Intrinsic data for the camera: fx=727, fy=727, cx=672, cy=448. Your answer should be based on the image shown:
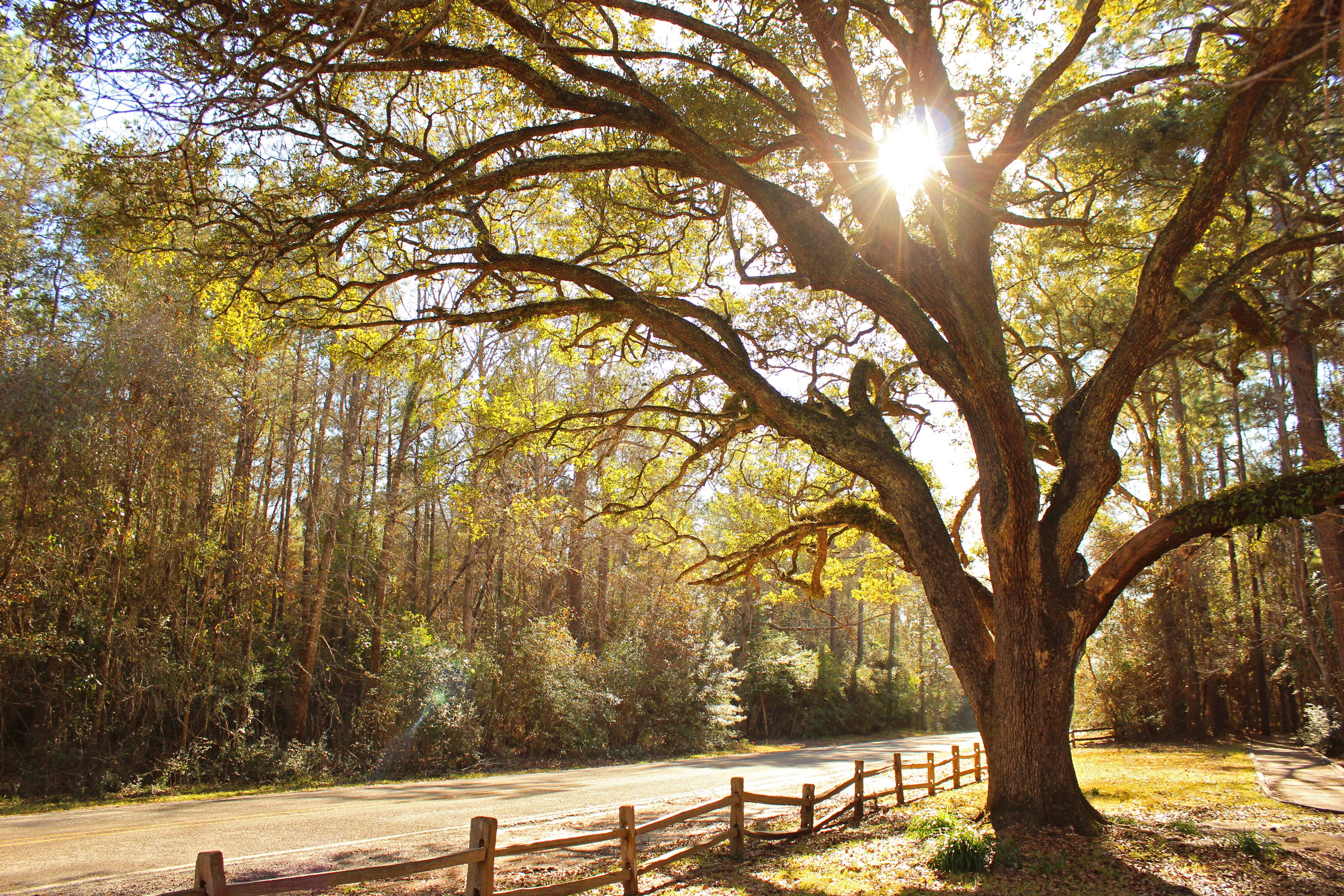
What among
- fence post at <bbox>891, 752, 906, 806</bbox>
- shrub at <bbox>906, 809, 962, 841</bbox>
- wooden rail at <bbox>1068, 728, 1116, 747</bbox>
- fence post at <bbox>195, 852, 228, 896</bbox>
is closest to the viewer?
fence post at <bbox>195, 852, 228, 896</bbox>

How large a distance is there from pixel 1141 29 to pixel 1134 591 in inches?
727

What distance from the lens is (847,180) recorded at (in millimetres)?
9047

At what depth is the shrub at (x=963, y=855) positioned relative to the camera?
6672mm

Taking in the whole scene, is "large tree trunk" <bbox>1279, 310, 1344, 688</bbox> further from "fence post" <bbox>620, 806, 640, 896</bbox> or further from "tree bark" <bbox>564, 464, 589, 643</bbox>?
"tree bark" <bbox>564, 464, 589, 643</bbox>

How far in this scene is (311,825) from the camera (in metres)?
9.05

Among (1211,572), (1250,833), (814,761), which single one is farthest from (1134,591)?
(1250,833)

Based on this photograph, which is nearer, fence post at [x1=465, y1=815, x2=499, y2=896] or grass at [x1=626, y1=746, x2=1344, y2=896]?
fence post at [x1=465, y1=815, x2=499, y2=896]

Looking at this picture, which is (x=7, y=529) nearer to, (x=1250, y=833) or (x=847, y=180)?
(x=847, y=180)

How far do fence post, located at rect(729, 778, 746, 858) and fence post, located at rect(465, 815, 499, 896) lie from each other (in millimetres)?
3320

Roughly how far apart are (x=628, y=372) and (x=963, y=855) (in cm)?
1637

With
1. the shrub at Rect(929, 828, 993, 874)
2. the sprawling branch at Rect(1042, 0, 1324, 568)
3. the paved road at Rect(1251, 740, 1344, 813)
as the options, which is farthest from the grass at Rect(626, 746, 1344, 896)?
the sprawling branch at Rect(1042, 0, 1324, 568)

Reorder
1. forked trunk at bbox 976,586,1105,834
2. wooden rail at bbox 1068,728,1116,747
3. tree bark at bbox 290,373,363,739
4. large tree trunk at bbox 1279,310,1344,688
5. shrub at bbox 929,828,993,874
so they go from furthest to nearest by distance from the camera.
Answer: wooden rail at bbox 1068,728,1116,747 < tree bark at bbox 290,373,363,739 < large tree trunk at bbox 1279,310,1344,688 < forked trunk at bbox 976,586,1105,834 < shrub at bbox 929,828,993,874

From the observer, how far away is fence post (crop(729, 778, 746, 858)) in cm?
787

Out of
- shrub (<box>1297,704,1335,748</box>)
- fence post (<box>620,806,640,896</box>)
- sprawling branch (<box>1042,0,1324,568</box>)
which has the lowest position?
shrub (<box>1297,704,1335,748</box>)
